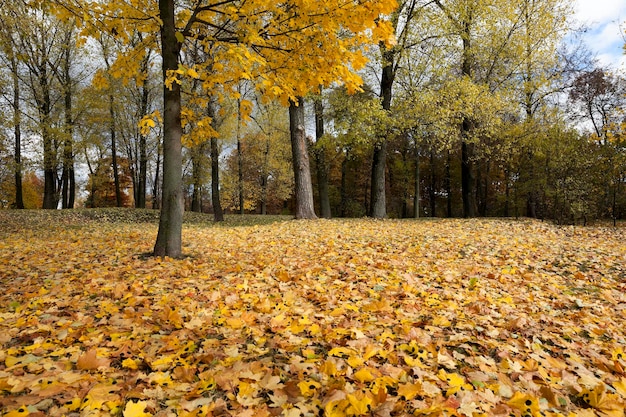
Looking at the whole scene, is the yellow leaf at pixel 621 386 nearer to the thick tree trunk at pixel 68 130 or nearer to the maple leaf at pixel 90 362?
the maple leaf at pixel 90 362

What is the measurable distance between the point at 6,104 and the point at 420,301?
829 inches

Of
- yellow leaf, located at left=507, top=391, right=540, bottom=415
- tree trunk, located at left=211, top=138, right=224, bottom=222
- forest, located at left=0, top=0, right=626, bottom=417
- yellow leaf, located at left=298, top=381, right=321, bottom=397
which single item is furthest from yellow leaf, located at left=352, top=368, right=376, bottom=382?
tree trunk, located at left=211, top=138, right=224, bottom=222

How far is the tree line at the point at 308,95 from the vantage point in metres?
5.00

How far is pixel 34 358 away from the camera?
7.95 ft

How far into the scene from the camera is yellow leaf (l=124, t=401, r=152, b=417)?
5.87 ft

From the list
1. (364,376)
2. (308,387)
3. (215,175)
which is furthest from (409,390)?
(215,175)

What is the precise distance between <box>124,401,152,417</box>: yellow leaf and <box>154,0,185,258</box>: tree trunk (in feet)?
13.1

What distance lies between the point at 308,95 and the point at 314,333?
37.9 feet

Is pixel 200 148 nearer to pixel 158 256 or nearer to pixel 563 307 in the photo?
pixel 158 256

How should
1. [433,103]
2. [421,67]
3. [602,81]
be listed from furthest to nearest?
[602,81] → [421,67] → [433,103]

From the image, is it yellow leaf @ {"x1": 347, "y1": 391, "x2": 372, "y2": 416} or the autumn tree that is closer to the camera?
yellow leaf @ {"x1": 347, "y1": 391, "x2": 372, "y2": 416}

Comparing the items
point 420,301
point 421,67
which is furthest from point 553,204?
point 420,301

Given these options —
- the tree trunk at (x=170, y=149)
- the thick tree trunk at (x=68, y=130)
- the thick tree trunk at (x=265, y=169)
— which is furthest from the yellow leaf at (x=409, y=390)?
the thick tree trunk at (x=265, y=169)

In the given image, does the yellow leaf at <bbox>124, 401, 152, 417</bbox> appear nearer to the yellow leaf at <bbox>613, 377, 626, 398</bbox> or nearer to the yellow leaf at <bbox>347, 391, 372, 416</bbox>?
the yellow leaf at <bbox>347, 391, 372, 416</bbox>
